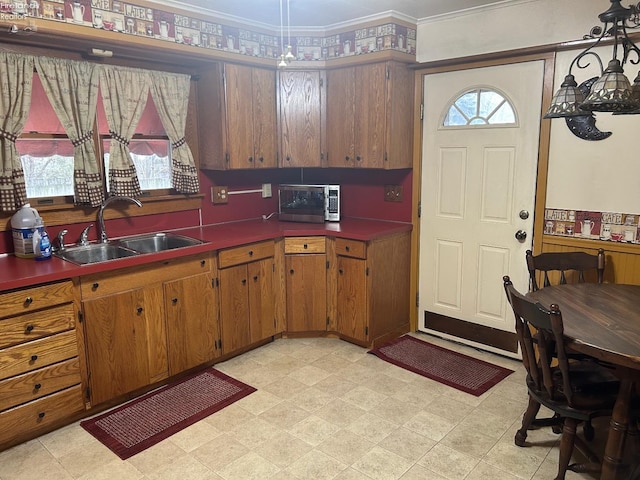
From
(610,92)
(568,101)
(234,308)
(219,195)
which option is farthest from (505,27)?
(234,308)

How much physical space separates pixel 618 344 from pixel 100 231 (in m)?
2.93

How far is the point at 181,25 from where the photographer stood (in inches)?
126

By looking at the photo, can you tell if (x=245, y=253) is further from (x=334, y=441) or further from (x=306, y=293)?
(x=334, y=441)

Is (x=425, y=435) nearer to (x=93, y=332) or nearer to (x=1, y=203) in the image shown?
(x=93, y=332)

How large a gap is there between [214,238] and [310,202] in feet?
3.05

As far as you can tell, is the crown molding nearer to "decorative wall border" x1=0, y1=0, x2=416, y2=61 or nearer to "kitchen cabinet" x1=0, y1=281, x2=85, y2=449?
"decorative wall border" x1=0, y1=0, x2=416, y2=61

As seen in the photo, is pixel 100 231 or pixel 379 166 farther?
pixel 379 166

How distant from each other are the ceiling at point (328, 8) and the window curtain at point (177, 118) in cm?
54

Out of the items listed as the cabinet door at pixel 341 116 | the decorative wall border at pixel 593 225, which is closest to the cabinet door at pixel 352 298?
the cabinet door at pixel 341 116

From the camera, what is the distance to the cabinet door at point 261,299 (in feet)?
11.4

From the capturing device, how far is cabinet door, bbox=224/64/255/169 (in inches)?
137

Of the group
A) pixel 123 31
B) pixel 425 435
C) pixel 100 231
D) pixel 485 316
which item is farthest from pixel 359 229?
pixel 123 31

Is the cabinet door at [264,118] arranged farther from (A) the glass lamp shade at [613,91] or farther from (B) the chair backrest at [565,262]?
(A) the glass lamp shade at [613,91]

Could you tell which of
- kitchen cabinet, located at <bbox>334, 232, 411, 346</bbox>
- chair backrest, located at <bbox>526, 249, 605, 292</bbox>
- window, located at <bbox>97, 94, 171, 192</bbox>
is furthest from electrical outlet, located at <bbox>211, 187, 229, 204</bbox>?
chair backrest, located at <bbox>526, 249, 605, 292</bbox>
